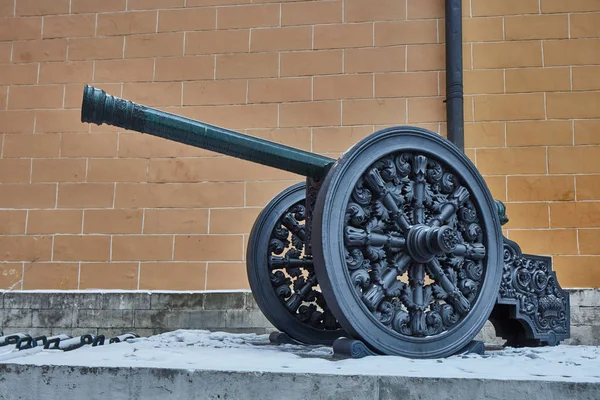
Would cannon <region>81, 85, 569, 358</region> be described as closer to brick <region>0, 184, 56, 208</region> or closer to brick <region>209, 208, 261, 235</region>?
brick <region>209, 208, 261, 235</region>

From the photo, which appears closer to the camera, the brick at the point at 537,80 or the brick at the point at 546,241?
the brick at the point at 546,241

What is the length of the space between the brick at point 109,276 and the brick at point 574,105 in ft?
10.7

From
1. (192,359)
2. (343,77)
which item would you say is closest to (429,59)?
(343,77)

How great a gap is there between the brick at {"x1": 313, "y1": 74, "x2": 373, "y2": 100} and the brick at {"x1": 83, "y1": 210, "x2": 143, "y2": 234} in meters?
1.64

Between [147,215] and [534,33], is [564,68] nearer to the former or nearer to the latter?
[534,33]

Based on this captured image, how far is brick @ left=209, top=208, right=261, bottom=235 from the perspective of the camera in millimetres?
5285

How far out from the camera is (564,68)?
5.22m

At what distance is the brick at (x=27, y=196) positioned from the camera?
552 cm

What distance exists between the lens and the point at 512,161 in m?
5.15

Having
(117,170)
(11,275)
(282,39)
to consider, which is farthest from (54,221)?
(282,39)

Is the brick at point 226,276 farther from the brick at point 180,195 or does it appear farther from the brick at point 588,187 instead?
the brick at point 588,187

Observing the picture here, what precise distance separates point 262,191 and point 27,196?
185 centimetres

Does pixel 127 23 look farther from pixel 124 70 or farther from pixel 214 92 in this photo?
pixel 214 92

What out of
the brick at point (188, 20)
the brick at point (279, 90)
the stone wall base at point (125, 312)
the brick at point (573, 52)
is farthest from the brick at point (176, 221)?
the brick at point (573, 52)
